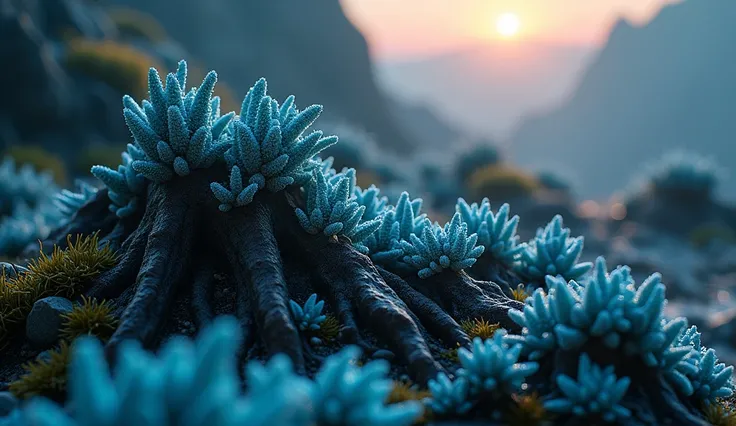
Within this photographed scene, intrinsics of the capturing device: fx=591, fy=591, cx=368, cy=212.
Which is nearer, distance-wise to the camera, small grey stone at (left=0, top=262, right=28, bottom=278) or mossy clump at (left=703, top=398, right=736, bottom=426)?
mossy clump at (left=703, top=398, right=736, bottom=426)

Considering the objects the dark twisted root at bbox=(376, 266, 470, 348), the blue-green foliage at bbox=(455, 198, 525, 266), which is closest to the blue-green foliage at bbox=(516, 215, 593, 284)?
the blue-green foliage at bbox=(455, 198, 525, 266)

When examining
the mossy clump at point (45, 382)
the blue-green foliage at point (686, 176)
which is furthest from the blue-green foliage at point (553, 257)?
the blue-green foliage at point (686, 176)

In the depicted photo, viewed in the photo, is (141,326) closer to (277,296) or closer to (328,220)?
(277,296)

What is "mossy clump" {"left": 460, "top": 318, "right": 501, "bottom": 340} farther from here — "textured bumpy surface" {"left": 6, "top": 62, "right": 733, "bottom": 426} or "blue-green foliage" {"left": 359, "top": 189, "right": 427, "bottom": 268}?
"blue-green foliage" {"left": 359, "top": 189, "right": 427, "bottom": 268}

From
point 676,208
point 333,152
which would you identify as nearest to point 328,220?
point 333,152

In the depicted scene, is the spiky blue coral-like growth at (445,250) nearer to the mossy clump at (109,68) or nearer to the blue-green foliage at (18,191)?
the blue-green foliage at (18,191)

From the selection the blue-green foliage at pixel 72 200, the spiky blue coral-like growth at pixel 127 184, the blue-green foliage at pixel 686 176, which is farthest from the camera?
the blue-green foliage at pixel 686 176

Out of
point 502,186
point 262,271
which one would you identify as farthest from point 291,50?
point 262,271
